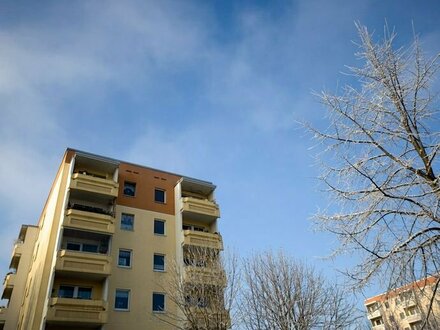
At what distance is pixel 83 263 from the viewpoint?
1867 centimetres

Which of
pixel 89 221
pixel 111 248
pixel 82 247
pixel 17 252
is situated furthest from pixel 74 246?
pixel 17 252

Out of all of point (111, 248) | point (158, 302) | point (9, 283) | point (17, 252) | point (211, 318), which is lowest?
point (211, 318)

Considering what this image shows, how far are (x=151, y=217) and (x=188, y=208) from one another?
8.39 feet

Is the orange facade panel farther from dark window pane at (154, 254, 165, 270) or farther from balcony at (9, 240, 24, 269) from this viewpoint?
balcony at (9, 240, 24, 269)

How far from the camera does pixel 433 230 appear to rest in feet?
19.8

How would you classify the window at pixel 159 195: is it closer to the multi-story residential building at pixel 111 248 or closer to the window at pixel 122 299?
the multi-story residential building at pixel 111 248

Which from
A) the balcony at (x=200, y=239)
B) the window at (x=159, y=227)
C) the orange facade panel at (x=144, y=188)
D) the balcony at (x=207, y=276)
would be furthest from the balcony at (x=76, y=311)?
the orange facade panel at (x=144, y=188)

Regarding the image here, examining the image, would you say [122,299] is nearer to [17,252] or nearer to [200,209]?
[200,209]

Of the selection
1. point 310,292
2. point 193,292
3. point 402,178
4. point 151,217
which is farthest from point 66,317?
point 402,178

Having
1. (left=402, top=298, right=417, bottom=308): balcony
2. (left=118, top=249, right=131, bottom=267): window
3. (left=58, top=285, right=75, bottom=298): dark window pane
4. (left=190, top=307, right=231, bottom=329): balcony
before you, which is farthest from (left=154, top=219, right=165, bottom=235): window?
(left=402, top=298, right=417, bottom=308): balcony

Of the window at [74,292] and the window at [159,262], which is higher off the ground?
the window at [159,262]

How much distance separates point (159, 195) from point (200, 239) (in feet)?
16.0

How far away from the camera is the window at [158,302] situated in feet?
66.6

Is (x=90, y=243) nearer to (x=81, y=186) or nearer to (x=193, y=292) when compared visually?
(x=81, y=186)
